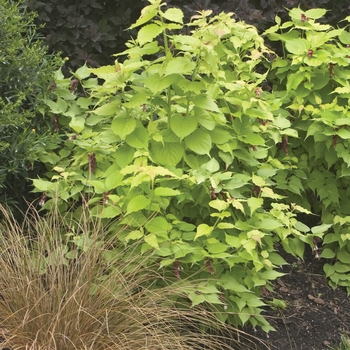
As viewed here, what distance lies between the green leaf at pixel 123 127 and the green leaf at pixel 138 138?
4 cm

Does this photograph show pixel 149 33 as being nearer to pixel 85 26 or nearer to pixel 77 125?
pixel 77 125

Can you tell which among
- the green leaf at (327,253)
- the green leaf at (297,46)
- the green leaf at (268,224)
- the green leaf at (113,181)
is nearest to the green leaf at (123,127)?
the green leaf at (113,181)

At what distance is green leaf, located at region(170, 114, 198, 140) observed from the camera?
9.55 feet

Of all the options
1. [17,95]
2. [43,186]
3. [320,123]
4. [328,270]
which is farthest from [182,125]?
[328,270]

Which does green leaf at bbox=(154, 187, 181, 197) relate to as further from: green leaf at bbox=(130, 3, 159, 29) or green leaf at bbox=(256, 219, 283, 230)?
green leaf at bbox=(130, 3, 159, 29)

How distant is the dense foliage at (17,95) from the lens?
3.34 metres

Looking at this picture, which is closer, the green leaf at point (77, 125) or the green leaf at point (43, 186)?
the green leaf at point (43, 186)

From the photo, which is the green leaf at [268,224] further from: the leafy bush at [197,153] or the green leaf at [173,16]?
the green leaf at [173,16]

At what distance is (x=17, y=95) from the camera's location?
337cm

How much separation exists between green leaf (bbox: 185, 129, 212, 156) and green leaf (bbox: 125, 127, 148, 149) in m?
0.22

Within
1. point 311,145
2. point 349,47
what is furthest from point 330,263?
point 349,47

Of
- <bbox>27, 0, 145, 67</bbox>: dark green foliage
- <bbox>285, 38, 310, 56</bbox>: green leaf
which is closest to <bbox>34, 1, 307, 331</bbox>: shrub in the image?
<bbox>285, 38, 310, 56</bbox>: green leaf

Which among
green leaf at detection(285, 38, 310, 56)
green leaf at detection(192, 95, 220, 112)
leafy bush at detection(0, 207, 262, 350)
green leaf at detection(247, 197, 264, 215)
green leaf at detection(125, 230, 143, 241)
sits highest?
green leaf at detection(192, 95, 220, 112)

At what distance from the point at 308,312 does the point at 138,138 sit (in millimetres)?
1808
